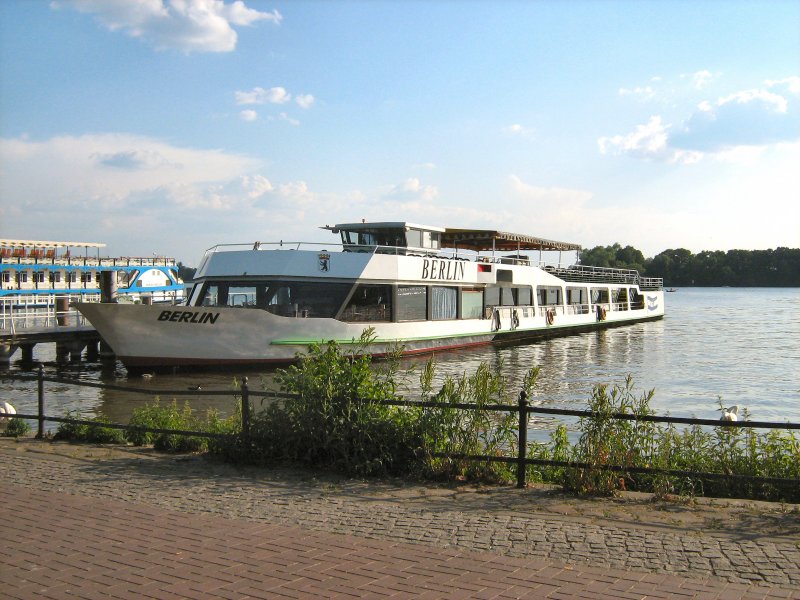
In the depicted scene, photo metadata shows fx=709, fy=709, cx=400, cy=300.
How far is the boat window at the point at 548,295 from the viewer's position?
41062 millimetres

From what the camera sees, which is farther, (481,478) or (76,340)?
(76,340)

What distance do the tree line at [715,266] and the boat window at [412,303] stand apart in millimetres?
115213

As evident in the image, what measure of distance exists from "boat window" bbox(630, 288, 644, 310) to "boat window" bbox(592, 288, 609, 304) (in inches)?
183

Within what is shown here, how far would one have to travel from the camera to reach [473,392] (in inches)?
344

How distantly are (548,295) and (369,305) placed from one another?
18.3 m

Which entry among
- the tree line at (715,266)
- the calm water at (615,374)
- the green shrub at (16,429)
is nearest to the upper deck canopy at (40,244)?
the calm water at (615,374)

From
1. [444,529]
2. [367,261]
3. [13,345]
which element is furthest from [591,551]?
[13,345]

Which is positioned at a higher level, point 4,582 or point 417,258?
point 417,258

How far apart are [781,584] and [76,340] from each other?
29988mm

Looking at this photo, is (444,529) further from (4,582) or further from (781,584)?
(4,582)

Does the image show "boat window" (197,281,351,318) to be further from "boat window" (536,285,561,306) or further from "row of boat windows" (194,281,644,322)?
"boat window" (536,285,561,306)

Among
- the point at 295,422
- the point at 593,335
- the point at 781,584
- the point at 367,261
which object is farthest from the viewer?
the point at 593,335

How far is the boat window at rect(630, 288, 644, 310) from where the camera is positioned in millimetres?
55000

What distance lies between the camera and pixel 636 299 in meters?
55.5
